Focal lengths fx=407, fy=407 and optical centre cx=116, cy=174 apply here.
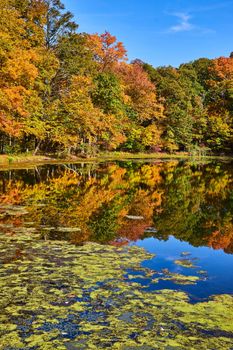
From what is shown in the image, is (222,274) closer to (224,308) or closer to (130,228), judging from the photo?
(224,308)

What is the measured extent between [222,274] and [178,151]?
2447 inches

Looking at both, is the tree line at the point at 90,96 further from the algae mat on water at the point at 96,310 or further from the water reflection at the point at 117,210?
the algae mat on water at the point at 96,310

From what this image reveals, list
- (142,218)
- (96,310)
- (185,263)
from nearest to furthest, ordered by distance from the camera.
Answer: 1. (96,310)
2. (185,263)
3. (142,218)

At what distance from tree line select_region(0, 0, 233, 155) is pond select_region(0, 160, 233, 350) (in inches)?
746

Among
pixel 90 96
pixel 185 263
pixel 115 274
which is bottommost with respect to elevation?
pixel 185 263

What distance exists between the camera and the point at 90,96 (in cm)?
4928

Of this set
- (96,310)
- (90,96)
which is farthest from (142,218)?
(90,96)

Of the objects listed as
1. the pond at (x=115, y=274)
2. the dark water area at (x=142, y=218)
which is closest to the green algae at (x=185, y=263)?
the pond at (x=115, y=274)

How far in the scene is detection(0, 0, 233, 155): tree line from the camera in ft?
109

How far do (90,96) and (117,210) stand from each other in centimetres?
3611

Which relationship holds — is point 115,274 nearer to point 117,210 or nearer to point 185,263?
point 185,263

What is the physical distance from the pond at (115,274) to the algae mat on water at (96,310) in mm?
15

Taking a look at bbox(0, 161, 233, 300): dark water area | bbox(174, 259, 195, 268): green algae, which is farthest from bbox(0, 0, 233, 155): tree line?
bbox(174, 259, 195, 268): green algae

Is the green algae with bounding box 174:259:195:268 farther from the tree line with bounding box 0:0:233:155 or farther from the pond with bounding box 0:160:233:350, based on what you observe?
the tree line with bounding box 0:0:233:155
